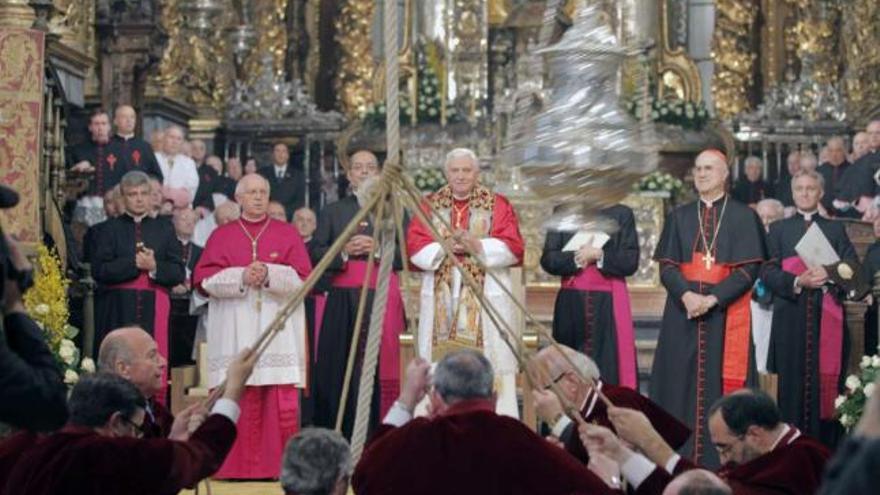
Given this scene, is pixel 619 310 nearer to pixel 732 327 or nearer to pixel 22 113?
pixel 732 327

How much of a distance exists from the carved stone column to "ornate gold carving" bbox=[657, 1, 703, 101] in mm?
6056

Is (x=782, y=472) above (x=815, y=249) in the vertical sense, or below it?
below

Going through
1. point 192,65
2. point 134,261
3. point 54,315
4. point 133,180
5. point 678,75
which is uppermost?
point 192,65

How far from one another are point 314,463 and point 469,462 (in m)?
0.74

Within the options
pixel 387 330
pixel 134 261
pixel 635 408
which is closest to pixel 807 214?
pixel 387 330

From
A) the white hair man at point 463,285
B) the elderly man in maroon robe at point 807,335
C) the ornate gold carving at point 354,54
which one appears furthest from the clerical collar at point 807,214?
the ornate gold carving at point 354,54

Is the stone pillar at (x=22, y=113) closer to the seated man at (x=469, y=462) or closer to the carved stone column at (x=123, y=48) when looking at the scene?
the carved stone column at (x=123, y=48)

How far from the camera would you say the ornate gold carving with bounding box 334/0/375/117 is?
80.8ft

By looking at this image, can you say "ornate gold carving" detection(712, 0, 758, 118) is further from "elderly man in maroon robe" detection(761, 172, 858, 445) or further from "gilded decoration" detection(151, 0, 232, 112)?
"elderly man in maroon robe" detection(761, 172, 858, 445)

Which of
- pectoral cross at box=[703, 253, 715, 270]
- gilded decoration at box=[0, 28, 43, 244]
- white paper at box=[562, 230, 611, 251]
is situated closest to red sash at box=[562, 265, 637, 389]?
white paper at box=[562, 230, 611, 251]

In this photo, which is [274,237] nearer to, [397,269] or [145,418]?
[397,269]

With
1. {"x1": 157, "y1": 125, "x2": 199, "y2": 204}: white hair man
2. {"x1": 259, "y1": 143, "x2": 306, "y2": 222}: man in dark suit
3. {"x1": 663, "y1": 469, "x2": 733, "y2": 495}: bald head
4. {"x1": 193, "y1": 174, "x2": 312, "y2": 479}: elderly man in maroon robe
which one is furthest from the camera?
{"x1": 259, "y1": 143, "x2": 306, "y2": 222}: man in dark suit

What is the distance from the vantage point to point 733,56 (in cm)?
2431

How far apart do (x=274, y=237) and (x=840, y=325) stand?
12.2 ft
